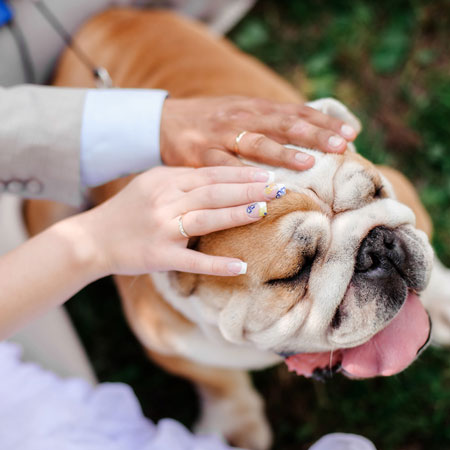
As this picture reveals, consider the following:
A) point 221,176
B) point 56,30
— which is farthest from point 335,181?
point 56,30

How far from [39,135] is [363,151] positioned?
1.73 meters

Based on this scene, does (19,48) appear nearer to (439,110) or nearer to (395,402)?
(439,110)

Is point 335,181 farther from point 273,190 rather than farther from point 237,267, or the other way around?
point 237,267

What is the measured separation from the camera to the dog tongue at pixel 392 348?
5.41 feet

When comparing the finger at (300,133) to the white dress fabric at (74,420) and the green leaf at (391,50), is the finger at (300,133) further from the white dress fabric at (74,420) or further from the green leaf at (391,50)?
the green leaf at (391,50)

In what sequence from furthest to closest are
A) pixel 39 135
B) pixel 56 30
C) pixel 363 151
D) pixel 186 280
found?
pixel 363 151 → pixel 56 30 → pixel 39 135 → pixel 186 280

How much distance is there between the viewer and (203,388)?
7.98 ft

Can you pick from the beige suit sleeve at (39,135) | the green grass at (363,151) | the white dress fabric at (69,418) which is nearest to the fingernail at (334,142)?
the beige suit sleeve at (39,135)

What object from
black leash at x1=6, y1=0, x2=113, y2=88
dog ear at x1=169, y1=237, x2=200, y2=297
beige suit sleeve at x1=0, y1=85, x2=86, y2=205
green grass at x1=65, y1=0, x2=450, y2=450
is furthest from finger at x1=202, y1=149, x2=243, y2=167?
green grass at x1=65, y1=0, x2=450, y2=450

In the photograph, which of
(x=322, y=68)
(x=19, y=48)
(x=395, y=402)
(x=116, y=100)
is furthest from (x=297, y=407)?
(x=19, y=48)

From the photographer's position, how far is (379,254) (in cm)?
154

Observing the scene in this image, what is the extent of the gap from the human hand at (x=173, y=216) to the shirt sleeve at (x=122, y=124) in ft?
0.82

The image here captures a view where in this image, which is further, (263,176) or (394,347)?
(394,347)

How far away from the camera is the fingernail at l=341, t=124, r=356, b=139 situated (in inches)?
62.6
